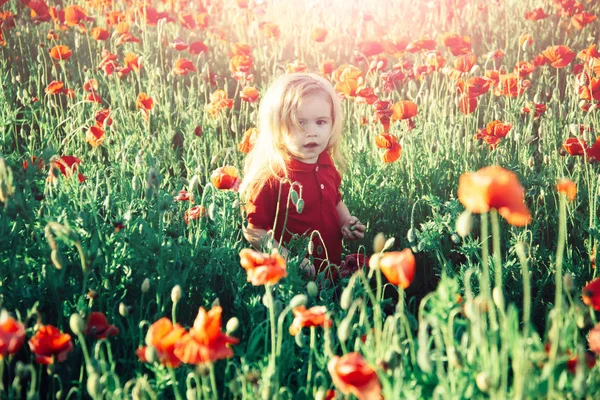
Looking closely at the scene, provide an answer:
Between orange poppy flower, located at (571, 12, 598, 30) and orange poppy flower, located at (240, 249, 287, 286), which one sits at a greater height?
orange poppy flower, located at (571, 12, 598, 30)

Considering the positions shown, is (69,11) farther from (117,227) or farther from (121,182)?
(117,227)

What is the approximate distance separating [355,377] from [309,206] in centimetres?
137

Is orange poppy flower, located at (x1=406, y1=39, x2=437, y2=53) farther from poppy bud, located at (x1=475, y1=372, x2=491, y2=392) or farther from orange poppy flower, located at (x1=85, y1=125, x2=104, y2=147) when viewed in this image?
poppy bud, located at (x1=475, y1=372, x2=491, y2=392)

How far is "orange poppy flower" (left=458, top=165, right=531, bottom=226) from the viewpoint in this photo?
1239mm

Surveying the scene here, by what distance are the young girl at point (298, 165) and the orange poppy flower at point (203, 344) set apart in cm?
107

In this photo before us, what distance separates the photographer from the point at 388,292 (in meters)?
2.71

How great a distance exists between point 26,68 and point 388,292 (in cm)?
298

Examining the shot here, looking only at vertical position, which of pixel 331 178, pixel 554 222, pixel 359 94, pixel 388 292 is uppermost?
pixel 359 94

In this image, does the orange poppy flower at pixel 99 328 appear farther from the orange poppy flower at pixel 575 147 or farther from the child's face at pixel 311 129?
the orange poppy flower at pixel 575 147

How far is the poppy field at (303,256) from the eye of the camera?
4.32ft

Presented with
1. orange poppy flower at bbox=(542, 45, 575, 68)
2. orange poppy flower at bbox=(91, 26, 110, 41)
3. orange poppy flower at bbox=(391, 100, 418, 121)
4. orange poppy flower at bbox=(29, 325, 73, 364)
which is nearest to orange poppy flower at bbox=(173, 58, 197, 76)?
orange poppy flower at bbox=(91, 26, 110, 41)

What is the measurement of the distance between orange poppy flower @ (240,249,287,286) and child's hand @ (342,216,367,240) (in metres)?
1.08

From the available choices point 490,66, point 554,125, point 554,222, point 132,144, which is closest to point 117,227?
point 132,144

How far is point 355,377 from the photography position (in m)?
1.21
